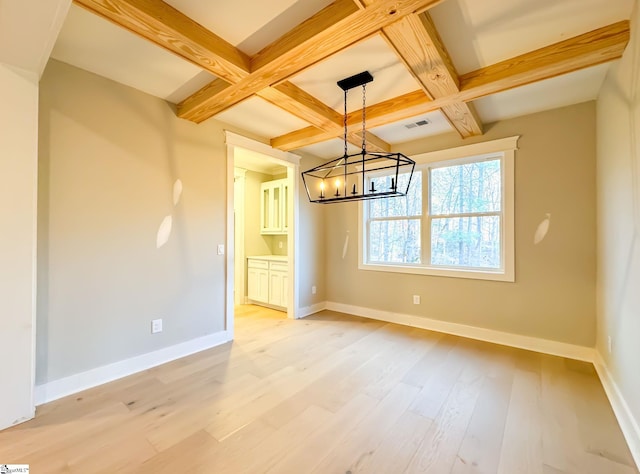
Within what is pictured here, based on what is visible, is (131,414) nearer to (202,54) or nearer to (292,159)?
(202,54)

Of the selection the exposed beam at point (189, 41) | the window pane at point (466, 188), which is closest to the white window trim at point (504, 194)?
the window pane at point (466, 188)

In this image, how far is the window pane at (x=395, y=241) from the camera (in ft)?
13.6

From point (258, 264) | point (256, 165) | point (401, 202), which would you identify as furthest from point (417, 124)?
point (258, 264)

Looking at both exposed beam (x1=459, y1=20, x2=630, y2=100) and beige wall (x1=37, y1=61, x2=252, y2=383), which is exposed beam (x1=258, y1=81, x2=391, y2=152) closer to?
beige wall (x1=37, y1=61, x2=252, y2=383)

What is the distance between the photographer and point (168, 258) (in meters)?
2.95

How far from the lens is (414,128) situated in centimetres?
364

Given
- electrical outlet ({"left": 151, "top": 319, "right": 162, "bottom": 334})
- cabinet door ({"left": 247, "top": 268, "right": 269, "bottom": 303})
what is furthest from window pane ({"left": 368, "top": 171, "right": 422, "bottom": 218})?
electrical outlet ({"left": 151, "top": 319, "right": 162, "bottom": 334})

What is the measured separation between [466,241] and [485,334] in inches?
45.3

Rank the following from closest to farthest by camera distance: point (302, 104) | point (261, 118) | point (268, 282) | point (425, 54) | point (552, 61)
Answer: point (425, 54) → point (552, 61) → point (302, 104) → point (261, 118) → point (268, 282)

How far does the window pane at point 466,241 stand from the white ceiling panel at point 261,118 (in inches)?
90.0

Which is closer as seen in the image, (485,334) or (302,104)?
(302,104)

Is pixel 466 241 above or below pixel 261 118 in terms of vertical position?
below

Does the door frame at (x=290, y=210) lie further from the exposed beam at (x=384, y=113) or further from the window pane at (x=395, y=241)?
the window pane at (x=395, y=241)

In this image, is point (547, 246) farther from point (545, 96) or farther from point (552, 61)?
point (552, 61)
